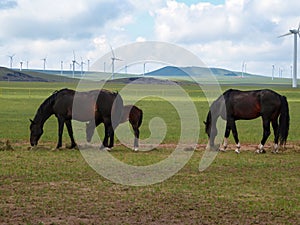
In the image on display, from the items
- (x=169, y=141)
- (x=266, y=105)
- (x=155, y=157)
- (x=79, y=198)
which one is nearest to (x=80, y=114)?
(x=155, y=157)

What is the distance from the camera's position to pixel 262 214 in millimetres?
9555

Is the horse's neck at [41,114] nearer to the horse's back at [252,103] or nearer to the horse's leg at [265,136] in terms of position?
the horse's back at [252,103]

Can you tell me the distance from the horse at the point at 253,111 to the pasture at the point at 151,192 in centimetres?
66

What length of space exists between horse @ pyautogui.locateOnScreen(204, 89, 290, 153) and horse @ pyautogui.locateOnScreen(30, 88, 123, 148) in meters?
3.13

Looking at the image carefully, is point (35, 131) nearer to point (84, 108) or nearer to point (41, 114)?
point (41, 114)

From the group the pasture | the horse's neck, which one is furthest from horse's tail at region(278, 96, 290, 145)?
the horse's neck

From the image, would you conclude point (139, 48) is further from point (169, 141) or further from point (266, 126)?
point (169, 141)

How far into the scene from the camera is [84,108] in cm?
1816

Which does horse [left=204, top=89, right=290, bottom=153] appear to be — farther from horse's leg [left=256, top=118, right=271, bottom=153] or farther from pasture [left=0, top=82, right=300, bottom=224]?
pasture [left=0, top=82, right=300, bottom=224]

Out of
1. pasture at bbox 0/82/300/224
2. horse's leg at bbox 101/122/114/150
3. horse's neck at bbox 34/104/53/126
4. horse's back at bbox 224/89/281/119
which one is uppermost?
horse's back at bbox 224/89/281/119

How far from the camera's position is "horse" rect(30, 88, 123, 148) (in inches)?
710

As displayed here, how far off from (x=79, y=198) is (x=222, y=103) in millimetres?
8860

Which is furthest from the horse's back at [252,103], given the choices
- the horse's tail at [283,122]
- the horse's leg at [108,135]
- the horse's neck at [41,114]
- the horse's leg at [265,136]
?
the horse's neck at [41,114]

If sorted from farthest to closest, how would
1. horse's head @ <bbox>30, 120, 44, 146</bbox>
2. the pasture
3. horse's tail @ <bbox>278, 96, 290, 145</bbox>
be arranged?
horse's head @ <bbox>30, 120, 44, 146</bbox>, horse's tail @ <bbox>278, 96, 290, 145</bbox>, the pasture
